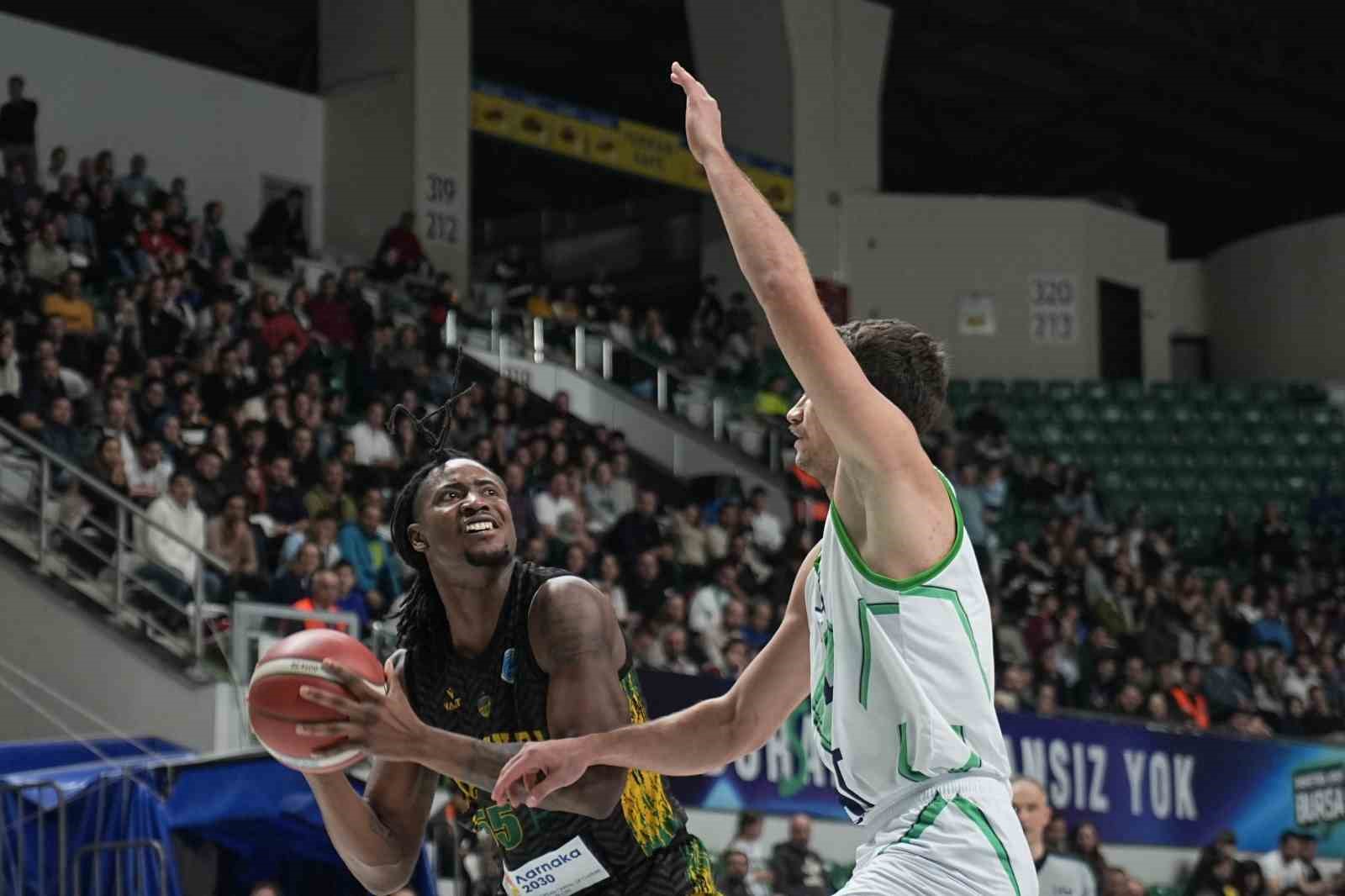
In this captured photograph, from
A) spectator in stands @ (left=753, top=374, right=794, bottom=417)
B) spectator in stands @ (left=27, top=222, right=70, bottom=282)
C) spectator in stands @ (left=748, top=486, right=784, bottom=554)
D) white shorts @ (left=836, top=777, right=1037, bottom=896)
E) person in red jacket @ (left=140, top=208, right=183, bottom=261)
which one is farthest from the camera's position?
spectator in stands @ (left=753, top=374, right=794, bottom=417)

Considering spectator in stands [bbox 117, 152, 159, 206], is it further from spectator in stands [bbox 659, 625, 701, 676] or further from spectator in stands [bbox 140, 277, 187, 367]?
spectator in stands [bbox 659, 625, 701, 676]

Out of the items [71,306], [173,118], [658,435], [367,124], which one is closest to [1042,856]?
[71,306]

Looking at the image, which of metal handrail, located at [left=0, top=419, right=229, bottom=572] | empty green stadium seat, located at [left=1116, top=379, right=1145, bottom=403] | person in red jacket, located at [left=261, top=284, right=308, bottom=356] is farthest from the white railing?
empty green stadium seat, located at [left=1116, top=379, right=1145, bottom=403]

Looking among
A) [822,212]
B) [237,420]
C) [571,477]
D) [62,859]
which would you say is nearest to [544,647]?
[62,859]

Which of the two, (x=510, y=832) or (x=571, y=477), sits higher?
(x=571, y=477)

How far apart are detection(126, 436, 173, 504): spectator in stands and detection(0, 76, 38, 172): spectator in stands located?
6029mm

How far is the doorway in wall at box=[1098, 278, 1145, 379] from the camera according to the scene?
28219 mm

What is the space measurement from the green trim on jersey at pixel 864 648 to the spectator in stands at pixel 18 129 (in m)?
15.4

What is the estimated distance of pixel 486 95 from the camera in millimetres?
23188

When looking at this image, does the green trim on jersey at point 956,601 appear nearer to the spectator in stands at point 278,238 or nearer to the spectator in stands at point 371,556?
the spectator in stands at point 371,556

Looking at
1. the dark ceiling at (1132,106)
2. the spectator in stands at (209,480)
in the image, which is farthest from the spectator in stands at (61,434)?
the dark ceiling at (1132,106)

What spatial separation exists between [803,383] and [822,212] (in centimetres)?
2326

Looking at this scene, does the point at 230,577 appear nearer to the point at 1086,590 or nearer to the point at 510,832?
the point at 510,832

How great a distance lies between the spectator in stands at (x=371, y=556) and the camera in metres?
12.5
